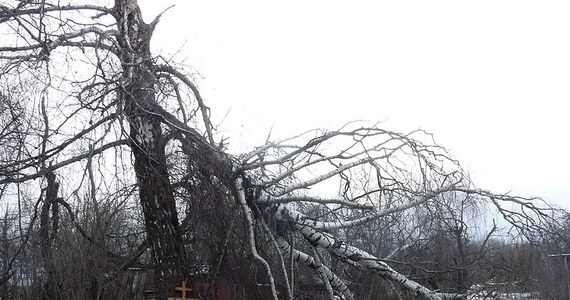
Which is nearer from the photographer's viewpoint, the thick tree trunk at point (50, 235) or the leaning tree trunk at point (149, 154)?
the leaning tree trunk at point (149, 154)

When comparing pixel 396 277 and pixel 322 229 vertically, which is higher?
pixel 322 229

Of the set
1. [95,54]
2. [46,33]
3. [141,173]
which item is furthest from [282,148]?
[46,33]

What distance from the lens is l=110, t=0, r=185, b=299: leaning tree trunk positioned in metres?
6.74

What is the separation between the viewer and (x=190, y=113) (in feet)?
24.0

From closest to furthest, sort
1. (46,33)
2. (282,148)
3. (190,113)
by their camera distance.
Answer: (46,33), (190,113), (282,148)

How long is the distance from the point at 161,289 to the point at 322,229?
1880 millimetres

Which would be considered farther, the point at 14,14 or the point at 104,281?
the point at 104,281

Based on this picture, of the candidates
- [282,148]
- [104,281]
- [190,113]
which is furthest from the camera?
[104,281]

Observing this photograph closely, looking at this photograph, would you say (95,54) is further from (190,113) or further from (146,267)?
(146,267)

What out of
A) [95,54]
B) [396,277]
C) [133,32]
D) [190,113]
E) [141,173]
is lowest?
[396,277]

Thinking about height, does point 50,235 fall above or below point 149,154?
below

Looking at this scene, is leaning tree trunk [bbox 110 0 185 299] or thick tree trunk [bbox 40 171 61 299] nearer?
leaning tree trunk [bbox 110 0 185 299]

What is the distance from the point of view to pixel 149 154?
674 centimetres

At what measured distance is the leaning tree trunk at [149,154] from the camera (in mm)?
6738
